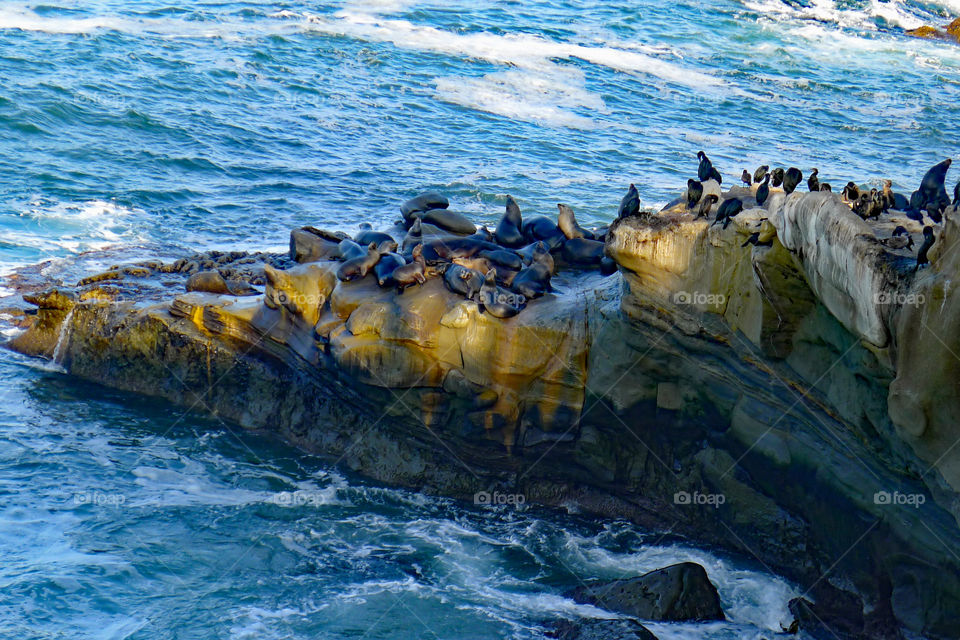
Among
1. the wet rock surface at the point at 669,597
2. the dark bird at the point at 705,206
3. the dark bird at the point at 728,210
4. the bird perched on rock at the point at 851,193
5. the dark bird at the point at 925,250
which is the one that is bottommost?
the wet rock surface at the point at 669,597

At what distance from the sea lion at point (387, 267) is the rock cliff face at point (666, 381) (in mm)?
205

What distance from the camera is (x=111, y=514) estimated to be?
11352 millimetres

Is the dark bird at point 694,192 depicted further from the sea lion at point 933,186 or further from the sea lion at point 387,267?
the sea lion at point 387,267

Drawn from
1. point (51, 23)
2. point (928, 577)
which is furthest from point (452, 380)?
point (51, 23)

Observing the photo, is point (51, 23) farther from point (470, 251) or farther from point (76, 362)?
point (470, 251)

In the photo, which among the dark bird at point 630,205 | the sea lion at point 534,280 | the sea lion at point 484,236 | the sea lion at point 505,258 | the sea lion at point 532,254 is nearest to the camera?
the dark bird at point 630,205

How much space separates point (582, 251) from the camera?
1309 centimetres

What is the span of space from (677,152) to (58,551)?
18.4m

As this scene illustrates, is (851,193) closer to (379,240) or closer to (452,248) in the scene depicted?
(452,248)

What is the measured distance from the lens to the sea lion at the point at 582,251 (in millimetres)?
13093

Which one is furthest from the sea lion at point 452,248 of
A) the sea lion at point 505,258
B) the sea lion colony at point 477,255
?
the sea lion at point 505,258

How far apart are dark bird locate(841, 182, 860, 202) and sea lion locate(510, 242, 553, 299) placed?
3489 mm

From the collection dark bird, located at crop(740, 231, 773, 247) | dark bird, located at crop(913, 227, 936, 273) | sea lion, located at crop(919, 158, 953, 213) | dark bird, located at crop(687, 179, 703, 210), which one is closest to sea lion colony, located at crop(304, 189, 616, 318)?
dark bird, located at crop(687, 179, 703, 210)

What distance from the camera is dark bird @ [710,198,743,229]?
395 inches
